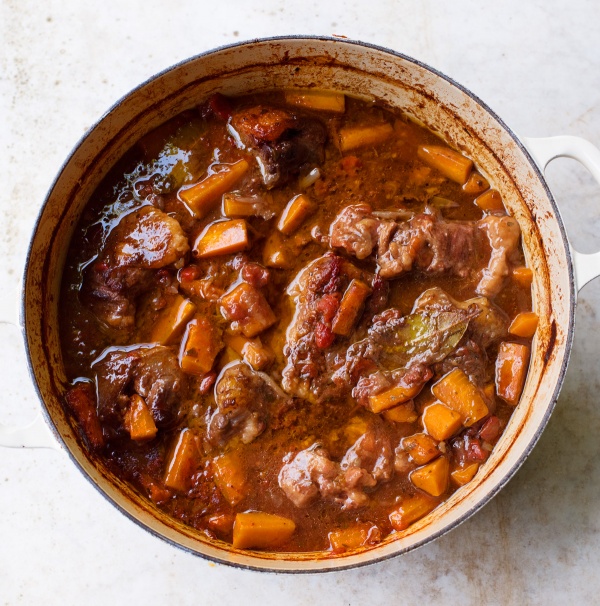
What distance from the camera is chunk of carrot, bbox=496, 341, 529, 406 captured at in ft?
10.9

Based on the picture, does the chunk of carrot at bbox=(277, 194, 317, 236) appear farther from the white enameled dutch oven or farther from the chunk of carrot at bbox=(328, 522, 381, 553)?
the chunk of carrot at bbox=(328, 522, 381, 553)

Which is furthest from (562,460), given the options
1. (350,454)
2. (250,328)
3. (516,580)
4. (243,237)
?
(243,237)

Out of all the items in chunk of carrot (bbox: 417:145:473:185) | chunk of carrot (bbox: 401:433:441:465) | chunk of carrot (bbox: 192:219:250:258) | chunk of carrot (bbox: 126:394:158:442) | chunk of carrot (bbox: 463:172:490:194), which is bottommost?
chunk of carrot (bbox: 401:433:441:465)

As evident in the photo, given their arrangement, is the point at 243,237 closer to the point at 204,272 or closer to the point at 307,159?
the point at 204,272

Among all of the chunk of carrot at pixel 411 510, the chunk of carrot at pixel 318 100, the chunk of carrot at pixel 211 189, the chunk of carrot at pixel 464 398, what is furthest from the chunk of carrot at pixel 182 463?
the chunk of carrot at pixel 318 100

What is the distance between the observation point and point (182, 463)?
3.19 m

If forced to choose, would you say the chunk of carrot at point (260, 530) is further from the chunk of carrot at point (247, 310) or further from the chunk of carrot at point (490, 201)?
the chunk of carrot at point (490, 201)

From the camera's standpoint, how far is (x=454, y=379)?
322 centimetres

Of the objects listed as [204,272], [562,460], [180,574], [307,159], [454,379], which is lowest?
[180,574]

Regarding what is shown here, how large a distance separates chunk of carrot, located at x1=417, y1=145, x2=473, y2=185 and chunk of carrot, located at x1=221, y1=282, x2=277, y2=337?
3.54ft

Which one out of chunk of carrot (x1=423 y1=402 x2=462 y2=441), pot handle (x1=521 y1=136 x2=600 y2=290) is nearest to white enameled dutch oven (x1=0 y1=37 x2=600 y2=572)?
pot handle (x1=521 y1=136 x2=600 y2=290)

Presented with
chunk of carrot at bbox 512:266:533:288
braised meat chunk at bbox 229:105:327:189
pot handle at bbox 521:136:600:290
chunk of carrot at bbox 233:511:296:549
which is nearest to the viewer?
pot handle at bbox 521:136:600:290

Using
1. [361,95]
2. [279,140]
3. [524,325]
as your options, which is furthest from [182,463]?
[361,95]

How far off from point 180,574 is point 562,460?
1976 millimetres
